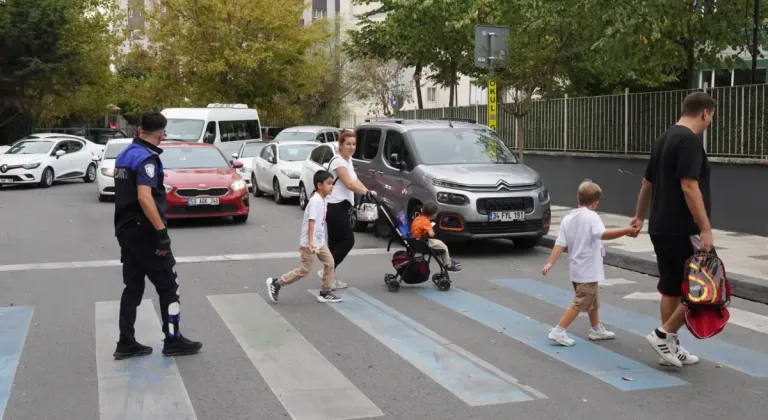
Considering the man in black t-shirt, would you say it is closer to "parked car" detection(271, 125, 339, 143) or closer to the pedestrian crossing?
the pedestrian crossing

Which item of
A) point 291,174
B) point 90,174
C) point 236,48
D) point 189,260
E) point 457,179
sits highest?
point 236,48

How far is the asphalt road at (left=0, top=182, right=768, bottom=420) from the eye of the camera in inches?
218

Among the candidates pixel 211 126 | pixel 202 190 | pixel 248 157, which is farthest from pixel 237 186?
pixel 211 126

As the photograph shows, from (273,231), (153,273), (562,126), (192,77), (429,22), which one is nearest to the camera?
(153,273)

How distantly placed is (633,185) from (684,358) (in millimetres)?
10691

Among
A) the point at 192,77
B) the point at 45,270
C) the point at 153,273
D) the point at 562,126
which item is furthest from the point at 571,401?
the point at 192,77

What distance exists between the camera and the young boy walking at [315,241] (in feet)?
28.8

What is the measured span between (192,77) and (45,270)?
33.8m

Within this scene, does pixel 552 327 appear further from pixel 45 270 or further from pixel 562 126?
pixel 562 126

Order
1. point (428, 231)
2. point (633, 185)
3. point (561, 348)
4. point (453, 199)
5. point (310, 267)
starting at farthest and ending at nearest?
point (633, 185), point (453, 199), point (428, 231), point (310, 267), point (561, 348)

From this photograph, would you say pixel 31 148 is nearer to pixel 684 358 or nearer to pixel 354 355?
pixel 354 355

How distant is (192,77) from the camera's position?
43.8 meters

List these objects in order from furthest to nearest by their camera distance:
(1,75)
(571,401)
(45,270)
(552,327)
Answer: (1,75)
(45,270)
(552,327)
(571,401)

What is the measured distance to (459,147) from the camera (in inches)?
534
